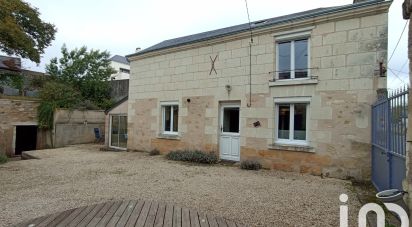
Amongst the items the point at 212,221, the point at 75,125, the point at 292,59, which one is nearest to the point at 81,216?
the point at 212,221

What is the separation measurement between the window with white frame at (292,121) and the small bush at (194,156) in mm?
2336

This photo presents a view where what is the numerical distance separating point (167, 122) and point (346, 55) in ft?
23.5

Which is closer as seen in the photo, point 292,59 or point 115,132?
point 292,59

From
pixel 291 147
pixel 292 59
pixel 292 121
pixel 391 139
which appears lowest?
pixel 291 147

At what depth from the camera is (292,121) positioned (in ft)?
27.3

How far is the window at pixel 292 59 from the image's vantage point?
8242 mm

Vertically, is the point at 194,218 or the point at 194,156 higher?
the point at 194,156

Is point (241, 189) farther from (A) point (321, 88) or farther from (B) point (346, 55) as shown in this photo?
(B) point (346, 55)

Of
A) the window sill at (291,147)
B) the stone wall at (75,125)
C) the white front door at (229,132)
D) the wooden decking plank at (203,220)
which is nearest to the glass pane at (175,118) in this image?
the white front door at (229,132)

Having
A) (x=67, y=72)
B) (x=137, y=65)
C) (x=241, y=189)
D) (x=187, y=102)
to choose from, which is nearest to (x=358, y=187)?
(x=241, y=189)

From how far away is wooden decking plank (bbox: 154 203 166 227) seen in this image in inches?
144

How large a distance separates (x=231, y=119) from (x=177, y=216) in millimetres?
6237

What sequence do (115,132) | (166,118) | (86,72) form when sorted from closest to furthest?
(166,118), (115,132), (86,72)

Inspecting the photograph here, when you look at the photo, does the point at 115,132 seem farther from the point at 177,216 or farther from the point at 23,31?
the point at 177,216
